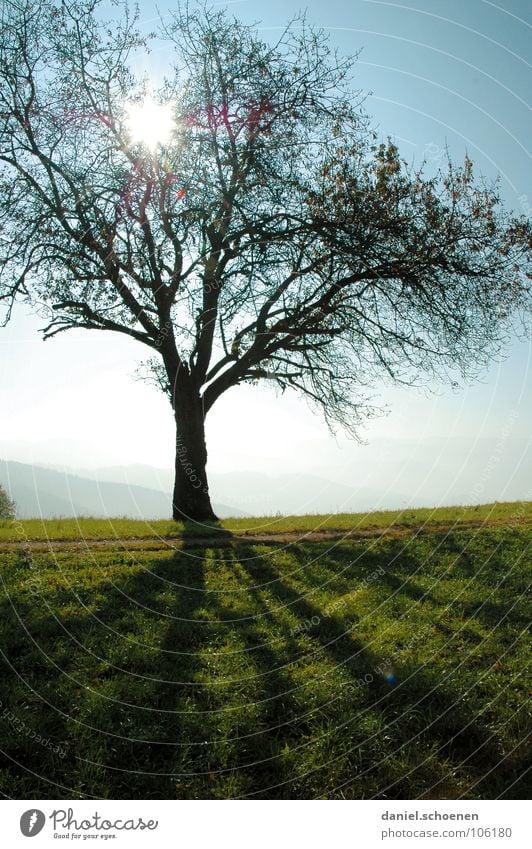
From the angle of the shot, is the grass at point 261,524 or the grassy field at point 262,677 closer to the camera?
the grassy field at point 262,677

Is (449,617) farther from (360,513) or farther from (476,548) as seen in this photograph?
(360,513)

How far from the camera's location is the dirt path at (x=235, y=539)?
14342 mm

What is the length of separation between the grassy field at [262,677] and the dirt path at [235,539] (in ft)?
4.19

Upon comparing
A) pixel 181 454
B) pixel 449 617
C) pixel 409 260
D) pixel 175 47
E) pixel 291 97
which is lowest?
pixel 449 617

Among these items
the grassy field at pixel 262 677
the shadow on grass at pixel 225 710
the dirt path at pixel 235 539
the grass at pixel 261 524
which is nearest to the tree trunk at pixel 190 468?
the grass at pixel 261 524

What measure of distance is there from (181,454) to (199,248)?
727cm

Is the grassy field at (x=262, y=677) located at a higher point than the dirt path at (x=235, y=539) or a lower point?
lower

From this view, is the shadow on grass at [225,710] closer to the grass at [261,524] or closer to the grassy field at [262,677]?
the grassy field at [262,677]

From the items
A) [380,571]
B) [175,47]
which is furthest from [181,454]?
[175,47]

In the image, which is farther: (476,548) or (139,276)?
(139,276)

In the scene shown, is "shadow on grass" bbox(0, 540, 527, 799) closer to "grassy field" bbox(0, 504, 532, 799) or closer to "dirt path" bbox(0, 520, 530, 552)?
"grassy field" bbox(0, 504, 532, 799)

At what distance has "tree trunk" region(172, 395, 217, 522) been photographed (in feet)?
66.7

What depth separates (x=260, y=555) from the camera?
1359cm

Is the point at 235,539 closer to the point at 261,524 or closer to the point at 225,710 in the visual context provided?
the point at 261,524
